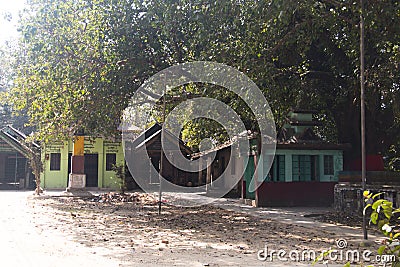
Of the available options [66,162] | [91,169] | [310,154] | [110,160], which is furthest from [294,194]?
[66,162]

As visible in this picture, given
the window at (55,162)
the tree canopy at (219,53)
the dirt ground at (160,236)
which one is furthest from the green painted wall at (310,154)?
the window at (55,162)

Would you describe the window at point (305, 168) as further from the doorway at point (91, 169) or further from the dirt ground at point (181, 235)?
the doorway at point (91, 169)

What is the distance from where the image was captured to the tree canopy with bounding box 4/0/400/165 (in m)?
10.4

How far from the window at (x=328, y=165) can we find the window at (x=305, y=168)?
0.98 feet

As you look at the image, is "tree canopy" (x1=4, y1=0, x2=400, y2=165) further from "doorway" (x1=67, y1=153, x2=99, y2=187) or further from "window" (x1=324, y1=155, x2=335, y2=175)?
"doorway" (x1=67, y1=153, x2=99, y2=187)

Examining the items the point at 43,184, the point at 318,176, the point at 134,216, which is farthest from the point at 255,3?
the point at 43,184

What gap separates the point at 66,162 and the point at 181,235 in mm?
Result: 18427

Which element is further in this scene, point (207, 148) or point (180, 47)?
point (207, 148)

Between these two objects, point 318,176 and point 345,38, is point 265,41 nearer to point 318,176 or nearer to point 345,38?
point 345,38

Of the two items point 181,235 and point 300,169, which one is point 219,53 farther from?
point 300,169

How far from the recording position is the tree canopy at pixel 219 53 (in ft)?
34.3

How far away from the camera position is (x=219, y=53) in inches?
418

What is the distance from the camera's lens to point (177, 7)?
36.2 feet

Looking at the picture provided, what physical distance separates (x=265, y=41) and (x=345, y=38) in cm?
287
